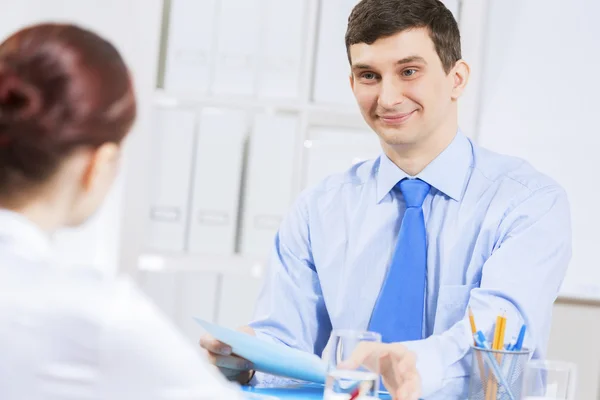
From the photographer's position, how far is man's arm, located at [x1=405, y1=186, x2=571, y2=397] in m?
1.33

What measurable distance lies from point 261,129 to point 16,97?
1.73 meters

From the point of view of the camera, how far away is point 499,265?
149 cm

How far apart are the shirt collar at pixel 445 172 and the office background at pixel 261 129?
0.74m

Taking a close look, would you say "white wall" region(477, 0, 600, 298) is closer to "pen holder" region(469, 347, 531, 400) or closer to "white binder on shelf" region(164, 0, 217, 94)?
"white binder on shelf" region(164, 0, 217, 94)

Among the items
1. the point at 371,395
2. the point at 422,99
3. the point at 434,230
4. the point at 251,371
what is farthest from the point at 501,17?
the point at 371,395

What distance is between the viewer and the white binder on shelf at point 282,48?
250 centimetres

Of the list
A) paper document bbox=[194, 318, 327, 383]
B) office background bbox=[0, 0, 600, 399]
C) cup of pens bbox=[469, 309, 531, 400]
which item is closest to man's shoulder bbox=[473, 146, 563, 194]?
cup of pens bbox=[469, 309, 531, 400]

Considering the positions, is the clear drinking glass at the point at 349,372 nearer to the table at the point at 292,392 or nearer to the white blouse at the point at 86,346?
the table at the point at 292,392

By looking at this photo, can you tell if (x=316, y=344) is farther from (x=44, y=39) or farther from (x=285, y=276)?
(x=44, y=39)

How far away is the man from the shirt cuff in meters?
0.22

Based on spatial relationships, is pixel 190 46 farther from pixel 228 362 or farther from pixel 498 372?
pixel 498 372

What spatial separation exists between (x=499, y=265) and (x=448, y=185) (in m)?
0.28

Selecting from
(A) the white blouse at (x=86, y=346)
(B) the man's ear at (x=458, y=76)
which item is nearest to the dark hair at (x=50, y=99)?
(A) the white blouse at (x=86, y=346)

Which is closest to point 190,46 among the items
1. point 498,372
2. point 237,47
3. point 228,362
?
point 237,47
